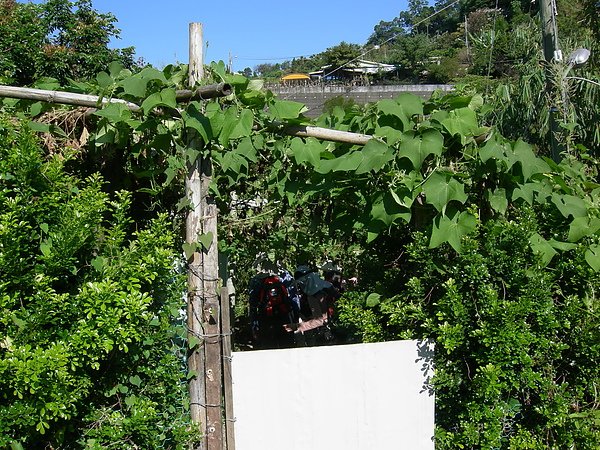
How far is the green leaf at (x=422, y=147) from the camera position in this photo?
317 centimetres

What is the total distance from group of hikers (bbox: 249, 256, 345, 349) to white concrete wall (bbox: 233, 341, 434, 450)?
2703mm

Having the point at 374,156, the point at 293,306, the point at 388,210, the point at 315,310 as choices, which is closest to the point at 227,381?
the point at 388,210

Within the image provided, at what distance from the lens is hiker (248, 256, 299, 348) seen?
640cm

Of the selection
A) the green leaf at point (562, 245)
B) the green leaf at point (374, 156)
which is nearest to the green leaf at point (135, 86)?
the green leaf at point (374, 156)

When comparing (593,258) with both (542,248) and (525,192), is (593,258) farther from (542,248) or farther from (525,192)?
(525,192)

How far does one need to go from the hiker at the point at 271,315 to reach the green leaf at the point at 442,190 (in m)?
3.30

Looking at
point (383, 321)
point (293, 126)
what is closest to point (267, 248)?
point (383, 321)

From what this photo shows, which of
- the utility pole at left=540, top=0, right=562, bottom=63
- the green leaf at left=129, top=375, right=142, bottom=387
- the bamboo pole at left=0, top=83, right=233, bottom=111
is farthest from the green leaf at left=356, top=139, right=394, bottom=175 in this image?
the utility pole at left=540, top=0, right=562, bottom=63

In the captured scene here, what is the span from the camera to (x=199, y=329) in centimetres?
311

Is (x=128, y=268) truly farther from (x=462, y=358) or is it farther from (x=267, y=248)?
(x=267, y=248)

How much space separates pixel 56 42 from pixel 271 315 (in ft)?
19.6

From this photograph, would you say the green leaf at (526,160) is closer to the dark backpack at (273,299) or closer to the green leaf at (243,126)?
the green leaf at (243,126)

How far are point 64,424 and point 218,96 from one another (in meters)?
1.57

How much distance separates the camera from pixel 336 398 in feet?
10.3
